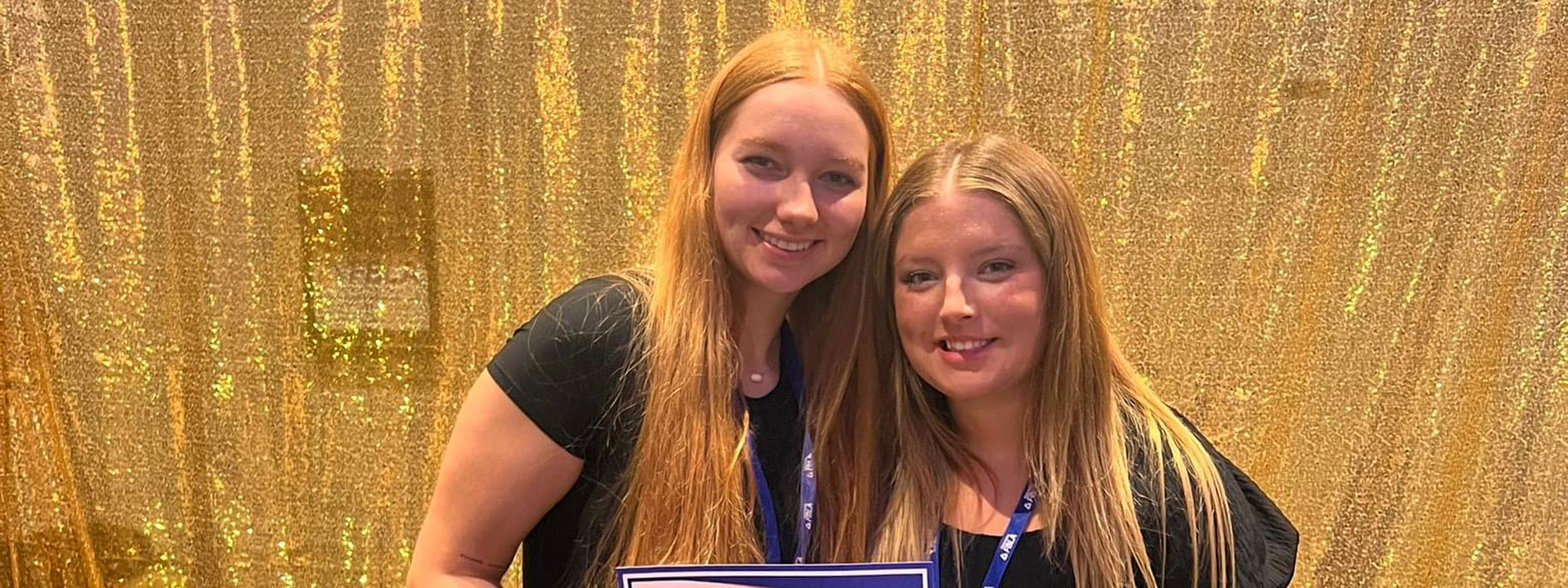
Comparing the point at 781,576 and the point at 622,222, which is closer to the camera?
the point at 781,576

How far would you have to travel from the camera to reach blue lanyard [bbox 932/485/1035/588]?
2.67 ft

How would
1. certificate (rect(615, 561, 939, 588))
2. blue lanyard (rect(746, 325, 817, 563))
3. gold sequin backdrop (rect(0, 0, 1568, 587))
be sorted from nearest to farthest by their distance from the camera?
certificate (rect(615, 561, 939, 588))
blue lanyard (rect(746, 325, 817, 563))
gold sequin backdrop (rect(0, 0, 1568, 587))

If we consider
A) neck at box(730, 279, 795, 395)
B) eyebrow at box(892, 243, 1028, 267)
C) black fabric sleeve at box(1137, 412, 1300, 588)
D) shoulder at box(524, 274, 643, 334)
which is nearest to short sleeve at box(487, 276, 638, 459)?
shoulder at box(524, 274, 643, 334)

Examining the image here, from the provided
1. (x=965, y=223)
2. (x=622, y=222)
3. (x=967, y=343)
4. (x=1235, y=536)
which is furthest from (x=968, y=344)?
(x=622, y=222)

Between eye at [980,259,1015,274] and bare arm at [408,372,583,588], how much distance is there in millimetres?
433

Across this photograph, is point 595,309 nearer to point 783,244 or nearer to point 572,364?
point 572,364

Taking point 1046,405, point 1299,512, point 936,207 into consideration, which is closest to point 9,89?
point 936,207

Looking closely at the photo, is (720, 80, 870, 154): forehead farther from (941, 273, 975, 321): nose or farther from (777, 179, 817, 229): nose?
(941, 273, 975, 321): nose

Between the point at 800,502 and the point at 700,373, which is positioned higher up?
the point at 700,373

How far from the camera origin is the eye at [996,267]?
830mm

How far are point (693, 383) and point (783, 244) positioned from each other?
0.53ft

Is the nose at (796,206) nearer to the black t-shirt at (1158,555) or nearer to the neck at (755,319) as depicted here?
the neck at (755,319)

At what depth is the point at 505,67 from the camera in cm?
145

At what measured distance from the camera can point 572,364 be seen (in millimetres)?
807
